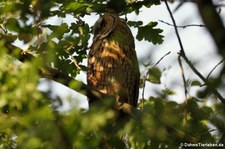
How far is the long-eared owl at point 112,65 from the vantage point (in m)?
3.65

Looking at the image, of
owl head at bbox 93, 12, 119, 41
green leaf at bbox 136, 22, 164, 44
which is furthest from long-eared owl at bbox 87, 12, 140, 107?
green leaf at bbox 136, 22, 164, 44

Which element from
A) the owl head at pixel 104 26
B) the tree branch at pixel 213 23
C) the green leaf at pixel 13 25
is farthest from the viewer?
the owl head at pixel 104 26

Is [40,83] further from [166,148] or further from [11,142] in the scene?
[11,142]

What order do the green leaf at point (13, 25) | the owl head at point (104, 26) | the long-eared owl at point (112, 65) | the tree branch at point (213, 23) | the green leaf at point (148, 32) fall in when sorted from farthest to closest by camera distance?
the owl head at point (104, 26) → the long-eared owl at point (112, 65) → the green leaf at point (148, 32) → the green leaf at point (13, 25) → the tree branch at point (213, 23)

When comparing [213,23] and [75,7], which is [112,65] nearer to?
[75,7]

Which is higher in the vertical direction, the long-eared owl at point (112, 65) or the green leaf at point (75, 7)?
the green leaf at point (75, 7)

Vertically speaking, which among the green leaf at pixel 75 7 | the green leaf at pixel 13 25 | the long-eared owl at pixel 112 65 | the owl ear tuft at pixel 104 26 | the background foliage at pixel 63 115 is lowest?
the background foliage at pixel 63 115

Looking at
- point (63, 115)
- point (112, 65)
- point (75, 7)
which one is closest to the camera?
point (63, 115)

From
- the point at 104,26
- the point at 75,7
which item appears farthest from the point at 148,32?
the point at 104,26

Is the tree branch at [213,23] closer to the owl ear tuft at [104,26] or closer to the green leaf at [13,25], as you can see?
the green leaf at [13,25]

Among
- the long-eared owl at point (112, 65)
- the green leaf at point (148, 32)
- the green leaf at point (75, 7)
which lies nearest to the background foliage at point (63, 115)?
the green leaf at point (75, 7)

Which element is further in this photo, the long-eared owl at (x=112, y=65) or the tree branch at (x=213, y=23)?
the long-eared owl at (x=112, y=65)

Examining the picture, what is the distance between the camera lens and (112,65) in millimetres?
3725

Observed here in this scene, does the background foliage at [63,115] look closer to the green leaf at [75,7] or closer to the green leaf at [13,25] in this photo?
the green leaf at [13,25]
